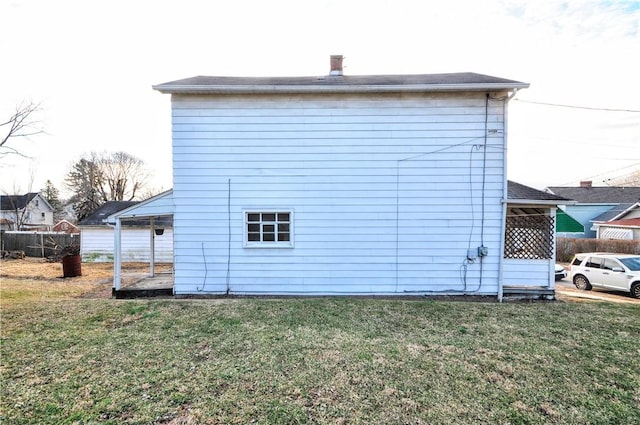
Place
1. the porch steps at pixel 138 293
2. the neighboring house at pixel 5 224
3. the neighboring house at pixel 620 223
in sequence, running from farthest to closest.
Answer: the neighboring house at pixel 5 224 < the neighboring house at pixel 620 223 < the porch steps at pixel 138 293

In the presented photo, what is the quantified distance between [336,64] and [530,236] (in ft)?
27.3

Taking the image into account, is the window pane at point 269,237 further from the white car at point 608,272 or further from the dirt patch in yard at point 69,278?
the white car at point 608,272

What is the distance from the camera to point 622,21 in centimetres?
956

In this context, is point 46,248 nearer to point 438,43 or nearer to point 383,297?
point 383,297

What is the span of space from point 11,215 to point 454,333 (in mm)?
63330

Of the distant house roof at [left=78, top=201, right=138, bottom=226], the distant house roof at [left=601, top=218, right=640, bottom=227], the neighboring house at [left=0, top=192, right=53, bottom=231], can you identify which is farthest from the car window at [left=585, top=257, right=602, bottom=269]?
the neighboring house at [left=0, top=192, right=53, bottom=231]

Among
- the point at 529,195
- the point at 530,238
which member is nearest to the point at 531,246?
the point at 530,238

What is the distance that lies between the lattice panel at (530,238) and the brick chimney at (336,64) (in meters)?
7.29

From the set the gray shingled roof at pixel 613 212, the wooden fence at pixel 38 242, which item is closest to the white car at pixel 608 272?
the gray shingled roof at pixel 613 212

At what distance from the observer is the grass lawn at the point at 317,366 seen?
343cm

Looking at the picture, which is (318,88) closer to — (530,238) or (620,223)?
(530,238)

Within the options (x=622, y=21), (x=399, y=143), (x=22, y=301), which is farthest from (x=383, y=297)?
(x=622, y=21)

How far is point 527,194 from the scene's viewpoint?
9.53 metres

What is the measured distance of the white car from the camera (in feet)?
41.6
